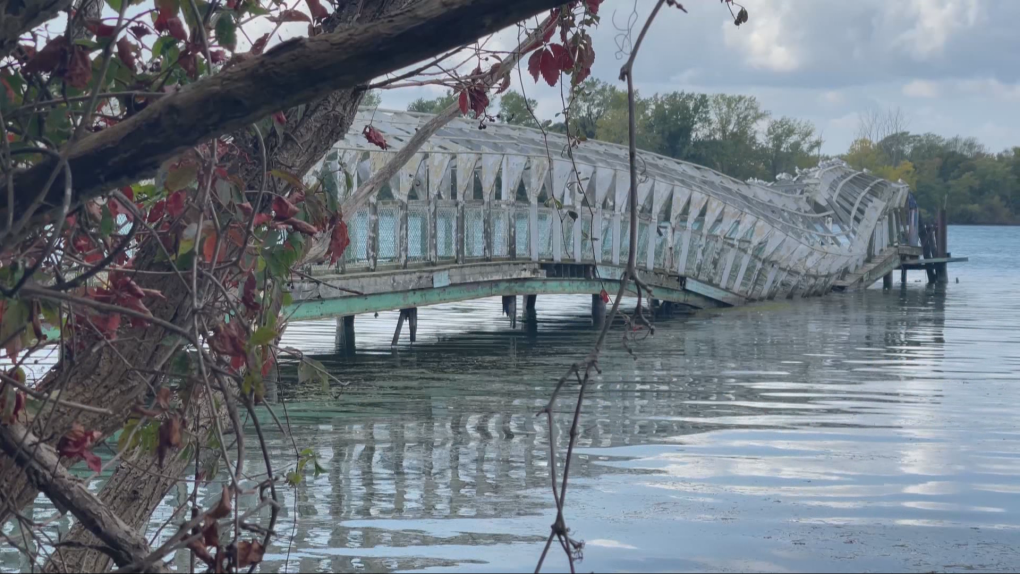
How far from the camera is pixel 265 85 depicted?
318 centimetres

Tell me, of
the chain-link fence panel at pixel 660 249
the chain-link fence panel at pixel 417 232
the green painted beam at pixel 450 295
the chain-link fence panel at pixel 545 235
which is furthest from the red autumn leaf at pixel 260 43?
the chain-link fence panel at pixel 660 249

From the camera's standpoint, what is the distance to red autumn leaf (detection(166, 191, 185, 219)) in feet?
13.1

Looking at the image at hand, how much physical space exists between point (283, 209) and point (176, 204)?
0.33 m

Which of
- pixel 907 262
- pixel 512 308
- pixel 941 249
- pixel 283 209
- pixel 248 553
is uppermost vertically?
pixel 283 209

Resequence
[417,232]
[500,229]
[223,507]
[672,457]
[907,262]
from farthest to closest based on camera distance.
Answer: [907,262] < [500,229] < [417,232] < [672,457] < [223,507]

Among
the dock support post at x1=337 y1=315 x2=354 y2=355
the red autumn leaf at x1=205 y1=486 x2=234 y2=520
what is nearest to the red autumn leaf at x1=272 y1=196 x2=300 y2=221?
the red autumn leaf at x1=205 y1=486 x2=234 y2=520

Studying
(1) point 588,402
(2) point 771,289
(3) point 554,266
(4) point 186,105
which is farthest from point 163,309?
(2) point 771,289

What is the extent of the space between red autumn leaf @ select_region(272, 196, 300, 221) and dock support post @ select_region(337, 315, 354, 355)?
18.4 metres

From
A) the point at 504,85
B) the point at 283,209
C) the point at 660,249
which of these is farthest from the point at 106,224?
the point at 660,249

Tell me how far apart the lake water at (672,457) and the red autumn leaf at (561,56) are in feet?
4.47

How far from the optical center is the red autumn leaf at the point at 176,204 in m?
3.99

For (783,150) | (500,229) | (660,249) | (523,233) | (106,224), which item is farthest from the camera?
(783,150)

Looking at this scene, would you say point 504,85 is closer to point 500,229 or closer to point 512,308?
point 500,229

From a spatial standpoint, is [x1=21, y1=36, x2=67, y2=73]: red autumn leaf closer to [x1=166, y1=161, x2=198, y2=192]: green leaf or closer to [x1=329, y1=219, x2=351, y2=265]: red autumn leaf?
[x1=166, y1=161, x2=198, y2=192]: green leaf
